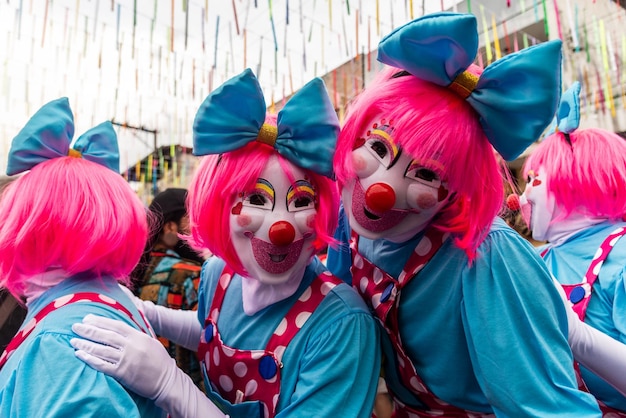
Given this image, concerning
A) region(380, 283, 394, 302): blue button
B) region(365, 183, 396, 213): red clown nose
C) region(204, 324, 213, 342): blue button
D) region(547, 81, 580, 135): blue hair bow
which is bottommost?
region(204, 324, 213, 342): blue button

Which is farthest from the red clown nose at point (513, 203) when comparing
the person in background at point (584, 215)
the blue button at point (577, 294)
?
the blue button at point (577, 294)

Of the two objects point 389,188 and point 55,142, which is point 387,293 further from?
point 55,142

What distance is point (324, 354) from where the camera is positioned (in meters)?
0.99

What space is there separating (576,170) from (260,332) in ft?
3.76

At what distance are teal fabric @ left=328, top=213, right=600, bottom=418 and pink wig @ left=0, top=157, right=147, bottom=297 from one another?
610mm

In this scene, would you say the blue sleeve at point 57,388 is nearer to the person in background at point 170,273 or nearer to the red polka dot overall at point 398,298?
the red polka dot overall at point 398,298

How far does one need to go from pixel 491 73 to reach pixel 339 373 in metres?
0.64

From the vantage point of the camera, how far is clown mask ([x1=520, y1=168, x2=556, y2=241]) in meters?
1.67

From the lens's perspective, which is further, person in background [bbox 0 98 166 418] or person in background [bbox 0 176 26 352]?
person in background [bbox 0 176 26 352]

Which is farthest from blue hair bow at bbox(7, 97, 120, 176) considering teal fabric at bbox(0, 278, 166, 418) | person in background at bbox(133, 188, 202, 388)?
person in background at bbox(133, 188, 202, 388)

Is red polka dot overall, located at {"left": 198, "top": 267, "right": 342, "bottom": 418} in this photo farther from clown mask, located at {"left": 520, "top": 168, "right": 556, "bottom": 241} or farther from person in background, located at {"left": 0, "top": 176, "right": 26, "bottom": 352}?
clown mask, located at {"left": 520, "top": 168, "right": 556, "bottom": 241}

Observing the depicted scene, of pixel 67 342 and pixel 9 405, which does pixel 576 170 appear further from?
pixel 9 405

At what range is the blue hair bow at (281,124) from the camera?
1043mm

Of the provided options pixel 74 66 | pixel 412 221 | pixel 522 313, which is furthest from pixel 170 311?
pixel 74 66
